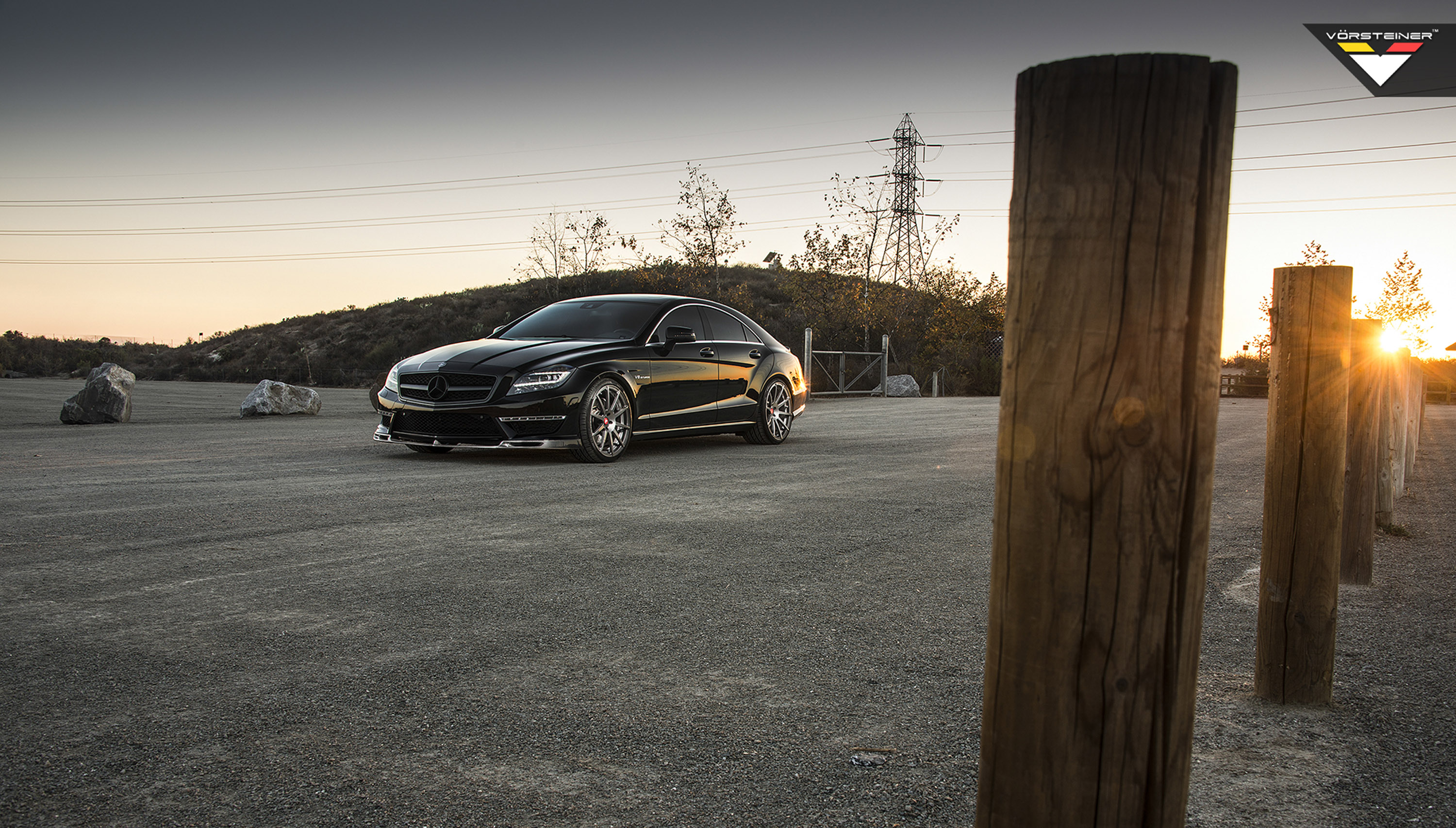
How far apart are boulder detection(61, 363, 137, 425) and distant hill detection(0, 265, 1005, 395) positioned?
24.5 feet

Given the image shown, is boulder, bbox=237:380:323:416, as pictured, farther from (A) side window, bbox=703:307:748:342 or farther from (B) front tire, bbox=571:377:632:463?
(B) front tire, bbox=571:377:632:463

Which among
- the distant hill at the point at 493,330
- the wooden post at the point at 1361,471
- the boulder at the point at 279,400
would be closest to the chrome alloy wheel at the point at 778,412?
the wooden post at the point at 1361,471

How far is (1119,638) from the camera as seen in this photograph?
1.31 meters

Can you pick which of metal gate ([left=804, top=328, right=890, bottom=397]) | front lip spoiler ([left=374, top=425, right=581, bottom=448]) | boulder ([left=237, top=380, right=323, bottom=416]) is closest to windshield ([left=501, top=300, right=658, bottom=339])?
front lip spoiler ([left=374, top=425, right=581, bottom=448])

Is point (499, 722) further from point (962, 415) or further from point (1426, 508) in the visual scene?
point (962, 415)

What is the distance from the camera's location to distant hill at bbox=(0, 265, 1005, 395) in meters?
33.9

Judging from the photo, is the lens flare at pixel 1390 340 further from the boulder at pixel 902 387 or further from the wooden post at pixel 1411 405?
the boulder at pixel 902 387

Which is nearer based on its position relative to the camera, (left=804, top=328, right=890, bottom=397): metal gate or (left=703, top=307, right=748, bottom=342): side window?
(left=703, top=307, right=748, bottom=342): side window

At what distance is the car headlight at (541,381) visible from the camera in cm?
890

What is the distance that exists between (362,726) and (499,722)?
37 cm

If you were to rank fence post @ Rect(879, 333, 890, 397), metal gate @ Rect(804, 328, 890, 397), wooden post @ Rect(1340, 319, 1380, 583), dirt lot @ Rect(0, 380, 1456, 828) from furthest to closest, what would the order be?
fence post @ Rect(879, 333, 890, 397), metal gate @ Rect(804, 328, 890, 397), wooden post @ Rect(1340, 319, 1380, 583), dirt lot @ Rect(0, 380, 1456, 828)

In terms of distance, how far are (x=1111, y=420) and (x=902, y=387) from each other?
29.0 meters

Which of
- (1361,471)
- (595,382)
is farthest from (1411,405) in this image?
(595,382)

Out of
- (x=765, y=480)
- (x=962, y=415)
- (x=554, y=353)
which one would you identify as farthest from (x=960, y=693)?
(x=962, y=415)
